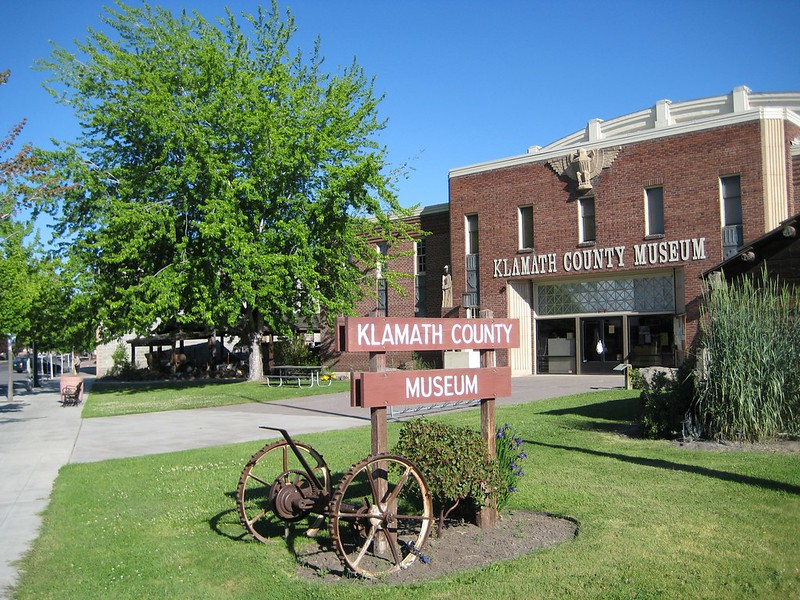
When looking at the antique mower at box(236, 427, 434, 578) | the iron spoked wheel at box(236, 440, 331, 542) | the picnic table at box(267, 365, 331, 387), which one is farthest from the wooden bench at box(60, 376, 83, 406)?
the antique mower at box(236, 427, 434, 578)

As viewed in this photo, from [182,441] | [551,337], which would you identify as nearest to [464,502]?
[182,441]

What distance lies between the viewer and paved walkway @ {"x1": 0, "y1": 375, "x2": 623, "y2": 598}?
859cm

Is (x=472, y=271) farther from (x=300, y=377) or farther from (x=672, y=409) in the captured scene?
(x=672, y=409)

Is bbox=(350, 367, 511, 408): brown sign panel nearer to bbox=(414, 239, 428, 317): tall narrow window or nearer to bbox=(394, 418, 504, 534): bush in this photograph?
bbox=(394, 418, 504, 534): bush

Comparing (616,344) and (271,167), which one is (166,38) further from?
(616,344)

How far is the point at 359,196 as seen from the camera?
2861 centimetres

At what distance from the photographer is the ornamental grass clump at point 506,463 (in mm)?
7016

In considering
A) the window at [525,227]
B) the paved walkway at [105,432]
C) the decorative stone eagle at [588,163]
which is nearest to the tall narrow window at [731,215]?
the decorative stone eagle at [588,163]

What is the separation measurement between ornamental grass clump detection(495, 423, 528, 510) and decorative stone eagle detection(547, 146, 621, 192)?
74.3 ft

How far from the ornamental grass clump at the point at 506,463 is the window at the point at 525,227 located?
23898 mm

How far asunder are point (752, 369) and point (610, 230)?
61.6ft

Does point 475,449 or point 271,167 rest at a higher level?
point 271,167

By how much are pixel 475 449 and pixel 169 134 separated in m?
23.1

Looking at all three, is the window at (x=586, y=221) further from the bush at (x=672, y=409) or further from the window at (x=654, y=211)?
the bush at (x=672, y=409)
